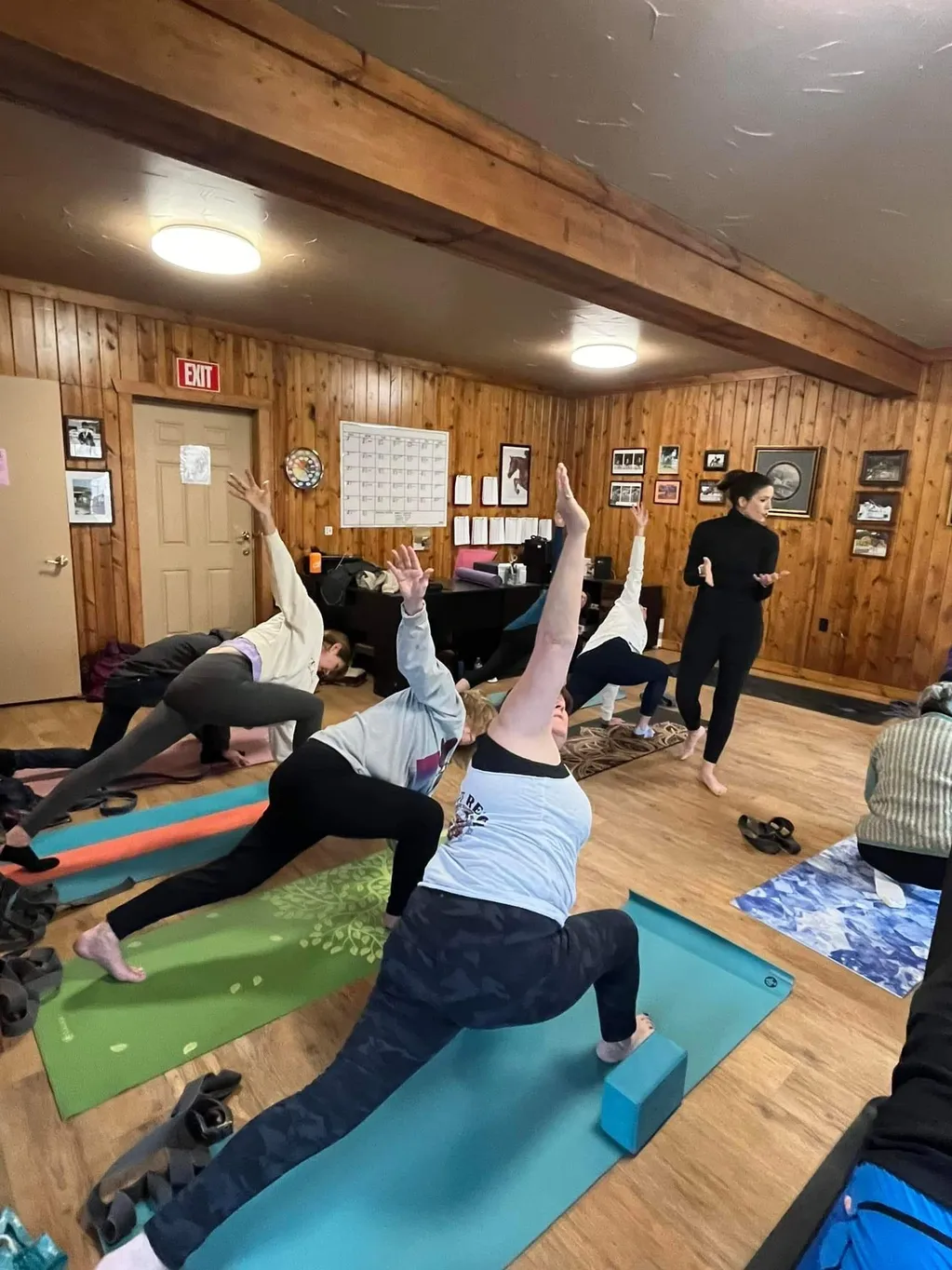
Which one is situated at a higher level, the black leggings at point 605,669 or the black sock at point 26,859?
the black leggings at point 605,669

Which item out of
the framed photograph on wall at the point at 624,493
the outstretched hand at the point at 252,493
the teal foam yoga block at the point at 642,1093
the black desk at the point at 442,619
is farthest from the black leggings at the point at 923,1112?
the framed photograph on wall at the point at 624,493

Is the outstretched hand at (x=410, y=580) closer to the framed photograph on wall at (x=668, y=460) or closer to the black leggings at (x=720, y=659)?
the black leggings at (x=720, y=659)

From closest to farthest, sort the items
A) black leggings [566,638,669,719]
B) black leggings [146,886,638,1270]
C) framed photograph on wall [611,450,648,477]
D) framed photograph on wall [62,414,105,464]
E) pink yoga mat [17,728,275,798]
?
1. black leggings [146,886,638,1270]
2. pink yoga mat [17,728,275,798]
3. black leggings [566,638,669,719]
4. framed photograph on wall [62,414,105,464]
5. framed photograph on wall [611,450,648,477]

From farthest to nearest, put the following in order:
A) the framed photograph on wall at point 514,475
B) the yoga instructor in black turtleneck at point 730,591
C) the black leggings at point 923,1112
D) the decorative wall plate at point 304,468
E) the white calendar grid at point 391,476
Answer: the framed photograph on wall at point 514,475
the white calendar grid at point 391,476
the decorative wall plate at point 304,468
the yoga instructor in black turtleneck at point 730,591
the black leggings at point 923,1112

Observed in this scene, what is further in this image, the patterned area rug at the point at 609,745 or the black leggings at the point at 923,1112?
the patterned area rug at the point at 609,745

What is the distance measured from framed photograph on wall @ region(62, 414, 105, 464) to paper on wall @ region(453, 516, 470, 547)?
2.97 metres

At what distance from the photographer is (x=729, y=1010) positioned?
1.93 meters

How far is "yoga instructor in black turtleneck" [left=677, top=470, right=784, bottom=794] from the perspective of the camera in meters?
3.30

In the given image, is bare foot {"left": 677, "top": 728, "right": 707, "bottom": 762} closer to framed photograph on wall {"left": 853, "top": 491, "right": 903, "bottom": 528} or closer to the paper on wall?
framed photograph on wall {"left": 853, "top": 491, "right": 903, "bottom": 528}

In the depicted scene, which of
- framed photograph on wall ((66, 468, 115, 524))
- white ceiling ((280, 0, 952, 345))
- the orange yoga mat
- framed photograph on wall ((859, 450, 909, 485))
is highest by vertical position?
white ceiling ((280, 0, 952, 345))

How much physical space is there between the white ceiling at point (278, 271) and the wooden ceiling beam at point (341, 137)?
2.72ft

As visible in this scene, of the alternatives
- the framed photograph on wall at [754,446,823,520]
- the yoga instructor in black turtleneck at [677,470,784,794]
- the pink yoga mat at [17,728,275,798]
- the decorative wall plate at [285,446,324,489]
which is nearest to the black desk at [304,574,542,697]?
the decorative wall plate at [285,446,324,489]

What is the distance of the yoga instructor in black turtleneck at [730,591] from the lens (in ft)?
10.8

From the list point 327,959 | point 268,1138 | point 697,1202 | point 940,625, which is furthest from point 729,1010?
point 940,625
